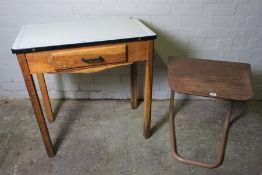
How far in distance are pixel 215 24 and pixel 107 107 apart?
3.73 ft

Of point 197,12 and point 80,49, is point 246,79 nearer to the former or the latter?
point 197,12

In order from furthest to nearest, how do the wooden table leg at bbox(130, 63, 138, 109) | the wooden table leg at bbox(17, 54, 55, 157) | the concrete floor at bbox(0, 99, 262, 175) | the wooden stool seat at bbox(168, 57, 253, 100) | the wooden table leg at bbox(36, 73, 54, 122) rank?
the wooden table leg at bbox(130, 63, 138, 109)
the wooden table leg at bbox(36, 73, 54, 122)
the concrete floor at bbox(0, 99, 262, 175)
the wooden stool seat at bbox(168, 57, 253, 100)
the wooden table leg at bbox(17, 54, 55, 157)

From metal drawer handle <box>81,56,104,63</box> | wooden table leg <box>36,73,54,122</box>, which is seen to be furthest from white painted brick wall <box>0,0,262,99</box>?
metal drawer handle <box>81,56,104,63</box>

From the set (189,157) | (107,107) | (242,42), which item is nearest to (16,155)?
(107,107)

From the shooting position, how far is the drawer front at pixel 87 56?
49.0 inches

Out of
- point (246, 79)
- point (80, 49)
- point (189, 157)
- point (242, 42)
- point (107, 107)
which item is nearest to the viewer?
point (80, 49)

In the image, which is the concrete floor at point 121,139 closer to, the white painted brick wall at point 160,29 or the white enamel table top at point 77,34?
the white painted brick wall at point 160,29

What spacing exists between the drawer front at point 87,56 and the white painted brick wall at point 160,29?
619mm

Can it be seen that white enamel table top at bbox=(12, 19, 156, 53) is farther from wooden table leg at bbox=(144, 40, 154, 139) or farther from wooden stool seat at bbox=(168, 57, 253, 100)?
wooden stool seat at bbox=(168, 57, 253, 100)

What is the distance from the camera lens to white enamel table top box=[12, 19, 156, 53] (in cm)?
123

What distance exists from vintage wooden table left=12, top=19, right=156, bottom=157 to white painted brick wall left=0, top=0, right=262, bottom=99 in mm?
357

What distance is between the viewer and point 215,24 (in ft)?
6.10

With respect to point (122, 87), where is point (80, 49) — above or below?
above

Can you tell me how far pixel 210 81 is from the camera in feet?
4.67
